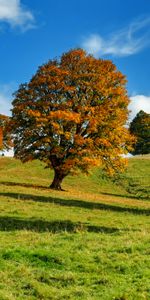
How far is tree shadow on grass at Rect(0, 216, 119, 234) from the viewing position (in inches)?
898

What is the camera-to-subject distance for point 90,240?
19109 mm

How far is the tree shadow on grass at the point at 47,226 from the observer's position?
2281cm

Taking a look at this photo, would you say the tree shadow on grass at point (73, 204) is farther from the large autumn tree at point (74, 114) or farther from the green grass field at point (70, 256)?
the large autumn tree at point (74, 114)

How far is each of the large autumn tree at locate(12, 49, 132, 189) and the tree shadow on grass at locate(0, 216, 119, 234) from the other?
22.7m

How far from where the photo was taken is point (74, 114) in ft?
159

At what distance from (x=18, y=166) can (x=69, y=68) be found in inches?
1251

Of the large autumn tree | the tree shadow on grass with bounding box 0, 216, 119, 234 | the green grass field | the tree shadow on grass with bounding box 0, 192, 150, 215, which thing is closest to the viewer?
the green grass field

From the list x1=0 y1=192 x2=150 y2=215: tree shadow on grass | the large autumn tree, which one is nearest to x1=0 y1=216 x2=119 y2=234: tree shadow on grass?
x1=0 y1=192 x2=150 y2=215: tree shadow on grass

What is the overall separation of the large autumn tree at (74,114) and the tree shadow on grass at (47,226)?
2272 centimetres

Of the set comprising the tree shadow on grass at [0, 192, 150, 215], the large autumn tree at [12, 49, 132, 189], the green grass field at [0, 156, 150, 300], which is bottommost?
the green grass field at [0, 156, 150, 300]

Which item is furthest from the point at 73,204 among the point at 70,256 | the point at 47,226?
the point at 70,256

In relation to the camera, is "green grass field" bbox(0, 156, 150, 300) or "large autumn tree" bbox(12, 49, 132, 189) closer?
"green grass field" bbox(0, 156, 150, 300)

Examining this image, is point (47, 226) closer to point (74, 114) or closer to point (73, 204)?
point (73, 204)

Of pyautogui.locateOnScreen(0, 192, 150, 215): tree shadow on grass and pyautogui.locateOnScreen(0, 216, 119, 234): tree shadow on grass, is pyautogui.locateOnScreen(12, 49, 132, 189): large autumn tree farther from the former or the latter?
pyautogui.locateOnScreen(0, 216, 119, 234): tree shadow on grass
